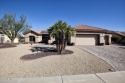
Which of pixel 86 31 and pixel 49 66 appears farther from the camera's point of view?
pixel 86 31

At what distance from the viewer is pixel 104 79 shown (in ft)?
18.2

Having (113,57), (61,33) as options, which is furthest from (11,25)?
(113,57)

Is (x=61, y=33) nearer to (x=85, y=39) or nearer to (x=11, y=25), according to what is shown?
(x=85, y=39)

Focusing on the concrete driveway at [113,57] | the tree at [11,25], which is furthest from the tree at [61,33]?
the tree at [11,25]

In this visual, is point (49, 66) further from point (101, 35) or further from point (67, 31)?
point (101, 35)

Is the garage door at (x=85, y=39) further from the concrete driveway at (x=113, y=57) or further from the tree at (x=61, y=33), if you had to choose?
the tree at (x=61, y=33)

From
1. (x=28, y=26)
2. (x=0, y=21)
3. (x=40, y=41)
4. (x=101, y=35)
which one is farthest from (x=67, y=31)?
(x=40, y=41)

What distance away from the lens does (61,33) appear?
1321 cm

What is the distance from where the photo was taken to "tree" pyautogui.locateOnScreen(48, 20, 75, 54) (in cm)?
1309

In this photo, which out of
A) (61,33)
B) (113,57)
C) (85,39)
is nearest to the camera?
(113,57)

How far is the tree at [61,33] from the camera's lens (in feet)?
→ 43.0

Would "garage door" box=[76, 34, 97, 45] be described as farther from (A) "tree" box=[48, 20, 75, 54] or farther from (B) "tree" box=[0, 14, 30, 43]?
(B) "tree" box=[0, 14, 30, 43]

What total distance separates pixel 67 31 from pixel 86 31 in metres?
9.47

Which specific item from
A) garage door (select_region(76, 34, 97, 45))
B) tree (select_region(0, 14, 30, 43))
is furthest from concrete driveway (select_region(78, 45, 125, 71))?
tree (select_region(0, 14, 30, 43))
